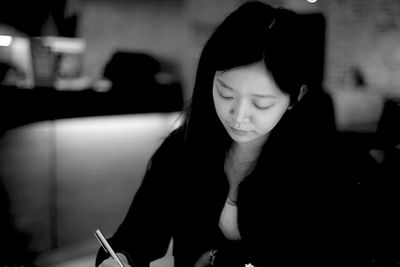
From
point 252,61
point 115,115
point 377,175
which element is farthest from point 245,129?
point 115,115

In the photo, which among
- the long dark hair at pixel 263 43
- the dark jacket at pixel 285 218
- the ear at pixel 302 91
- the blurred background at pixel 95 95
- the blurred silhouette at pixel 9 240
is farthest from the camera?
the blurred silhouette at pixel 9 240

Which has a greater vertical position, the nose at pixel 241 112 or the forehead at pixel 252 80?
the forehead at pixel 252 80

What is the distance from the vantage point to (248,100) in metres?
1.06

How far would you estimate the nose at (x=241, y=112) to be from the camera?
1.06m

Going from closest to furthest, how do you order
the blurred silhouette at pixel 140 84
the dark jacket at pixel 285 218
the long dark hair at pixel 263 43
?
the long dark hair at pixel 263 43, the dark jacket at pixel 285 218, the blurred silhouette at pixel 140 84

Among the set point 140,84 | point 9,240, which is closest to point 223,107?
point 9,240

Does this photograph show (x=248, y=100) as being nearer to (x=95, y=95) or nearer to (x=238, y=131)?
(x=238, y=131)

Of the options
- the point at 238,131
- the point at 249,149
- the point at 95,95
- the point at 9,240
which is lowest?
the point at 9,240

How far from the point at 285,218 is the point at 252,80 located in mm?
471

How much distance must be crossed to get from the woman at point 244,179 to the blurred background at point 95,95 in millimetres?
722

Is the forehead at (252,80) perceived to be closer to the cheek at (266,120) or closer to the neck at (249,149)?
the cheek at (266,120)

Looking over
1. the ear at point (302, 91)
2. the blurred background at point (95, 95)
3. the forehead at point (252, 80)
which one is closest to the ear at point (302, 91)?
the ear at point (302, 91)

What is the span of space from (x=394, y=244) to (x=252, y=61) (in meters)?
0.75

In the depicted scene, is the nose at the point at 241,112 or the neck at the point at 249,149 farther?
the neck at the point at 249,149
